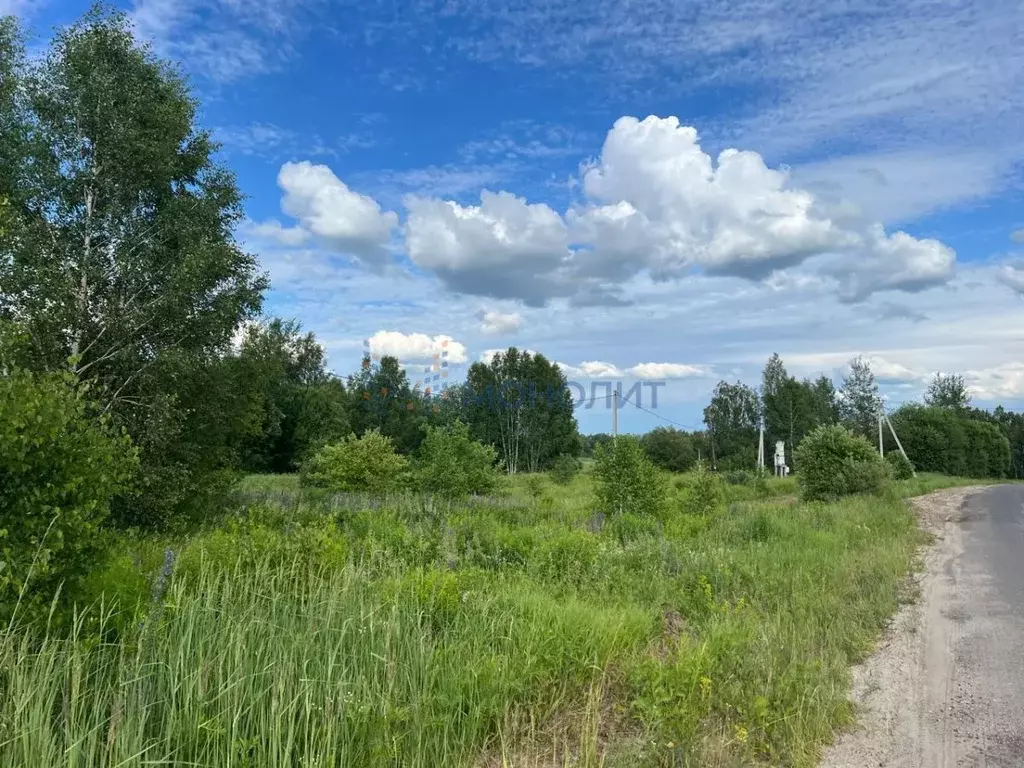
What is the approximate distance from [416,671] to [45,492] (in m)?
2.57

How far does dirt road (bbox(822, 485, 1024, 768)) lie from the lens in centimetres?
383

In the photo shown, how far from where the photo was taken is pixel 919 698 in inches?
181

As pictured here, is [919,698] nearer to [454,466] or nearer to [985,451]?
[454,466]

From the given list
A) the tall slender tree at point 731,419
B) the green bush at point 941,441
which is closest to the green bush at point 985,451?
the green bush at point 941,441

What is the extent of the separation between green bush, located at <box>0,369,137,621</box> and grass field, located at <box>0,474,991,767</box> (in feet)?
1.02

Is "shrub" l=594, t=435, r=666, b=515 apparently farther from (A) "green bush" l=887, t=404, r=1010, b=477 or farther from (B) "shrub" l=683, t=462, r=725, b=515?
(A) "green bush" l=887, t=404, r=1010, b=477

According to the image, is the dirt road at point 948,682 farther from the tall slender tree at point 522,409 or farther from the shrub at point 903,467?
the tall slender tree at point 522,409

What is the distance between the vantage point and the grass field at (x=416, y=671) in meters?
3.07

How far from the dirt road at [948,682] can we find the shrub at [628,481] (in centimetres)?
611

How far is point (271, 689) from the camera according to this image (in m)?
3.35

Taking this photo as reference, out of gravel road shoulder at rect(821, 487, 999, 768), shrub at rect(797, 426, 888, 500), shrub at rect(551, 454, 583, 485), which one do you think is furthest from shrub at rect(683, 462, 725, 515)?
shrub at rect(551, 454, 583, 485)

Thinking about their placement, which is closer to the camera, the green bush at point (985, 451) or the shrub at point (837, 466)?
the shrub at point (837, 466)

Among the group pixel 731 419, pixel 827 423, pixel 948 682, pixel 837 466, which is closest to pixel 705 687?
pixel 948 682

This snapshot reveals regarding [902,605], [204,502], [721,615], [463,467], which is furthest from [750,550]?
[204,502]
